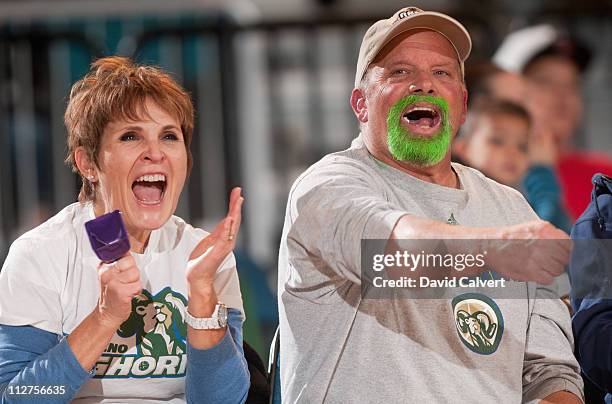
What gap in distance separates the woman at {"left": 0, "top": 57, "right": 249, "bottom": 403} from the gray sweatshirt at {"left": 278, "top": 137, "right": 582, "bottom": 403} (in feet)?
0.42

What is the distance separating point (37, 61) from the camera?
177 inches

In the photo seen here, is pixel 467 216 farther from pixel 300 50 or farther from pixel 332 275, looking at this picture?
pixel 300 50

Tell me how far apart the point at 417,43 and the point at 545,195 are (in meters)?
1.30

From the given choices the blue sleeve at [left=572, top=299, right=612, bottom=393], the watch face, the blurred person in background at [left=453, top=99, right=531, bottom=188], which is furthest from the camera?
the blurred person in background at [left=453, top=99, right=531, bottom=188]

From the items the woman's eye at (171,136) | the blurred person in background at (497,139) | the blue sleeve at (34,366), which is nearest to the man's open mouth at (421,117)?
the woman's eye at (171,136)

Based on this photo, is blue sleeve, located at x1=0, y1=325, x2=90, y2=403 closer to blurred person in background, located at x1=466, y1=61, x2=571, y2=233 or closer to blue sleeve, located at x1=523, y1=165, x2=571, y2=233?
blurred person in background, located at x1=466, y1=61, x2=571, y2=233

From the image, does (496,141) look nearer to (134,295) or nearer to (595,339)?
(595,339)

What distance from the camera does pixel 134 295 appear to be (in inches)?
81.4

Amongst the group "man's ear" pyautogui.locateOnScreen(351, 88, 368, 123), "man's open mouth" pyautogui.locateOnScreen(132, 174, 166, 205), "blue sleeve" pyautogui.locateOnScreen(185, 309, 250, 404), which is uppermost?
"man's ear" pyautogui.locateOnScreen(351, 88, 368, 123)

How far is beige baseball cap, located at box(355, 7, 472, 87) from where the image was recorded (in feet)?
7.11

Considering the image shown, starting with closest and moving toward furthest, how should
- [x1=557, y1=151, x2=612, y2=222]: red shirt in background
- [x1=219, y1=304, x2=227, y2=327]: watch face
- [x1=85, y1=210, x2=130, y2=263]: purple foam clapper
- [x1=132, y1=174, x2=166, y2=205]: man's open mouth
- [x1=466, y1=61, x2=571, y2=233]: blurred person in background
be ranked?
[x1=85, y1=210, x2=130, y2=263]: purple foam clapper < [x1=219, y1=304, x2=227, y2=327]: watch face < [x1=132, y1=174, x2=166, y2=205]: man's open mouth < [x1=466, y1=61, x2=571, y2=233]: blurred person in background < [x1=557, y1=151, x2=612, y2=222]: red shirt in background

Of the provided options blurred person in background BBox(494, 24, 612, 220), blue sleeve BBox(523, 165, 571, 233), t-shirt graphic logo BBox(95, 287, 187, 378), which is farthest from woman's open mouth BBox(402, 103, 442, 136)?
blurred person in background BBox(494, 24, 612, 220)

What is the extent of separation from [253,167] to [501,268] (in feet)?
9.50

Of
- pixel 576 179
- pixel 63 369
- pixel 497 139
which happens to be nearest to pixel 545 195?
pixel 497 139
